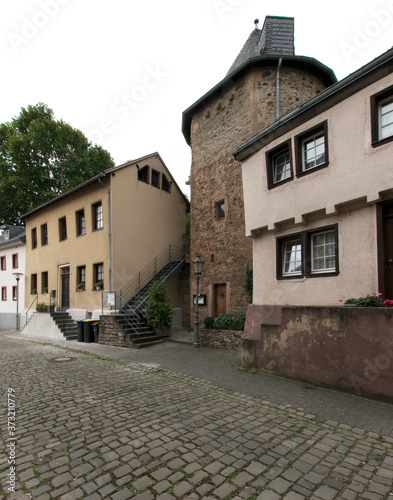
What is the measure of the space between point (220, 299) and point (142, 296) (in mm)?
4186

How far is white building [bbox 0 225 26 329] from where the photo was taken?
23.9 metres

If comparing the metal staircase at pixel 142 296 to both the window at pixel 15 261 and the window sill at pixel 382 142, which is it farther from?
the window at pixel 15 261

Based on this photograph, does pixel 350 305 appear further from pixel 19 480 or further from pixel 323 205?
pixel 19 480

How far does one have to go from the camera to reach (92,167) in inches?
1231

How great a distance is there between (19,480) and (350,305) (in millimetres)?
5545

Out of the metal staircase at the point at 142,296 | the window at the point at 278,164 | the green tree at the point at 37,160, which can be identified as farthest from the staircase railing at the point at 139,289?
the green tree at the point at 37,160

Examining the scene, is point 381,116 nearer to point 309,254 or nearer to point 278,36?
point 309,254

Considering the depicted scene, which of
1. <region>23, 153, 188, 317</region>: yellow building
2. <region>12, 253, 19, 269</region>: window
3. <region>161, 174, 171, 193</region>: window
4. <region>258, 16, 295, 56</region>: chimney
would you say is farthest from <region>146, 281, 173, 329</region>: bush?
<region>12, 253, 19, 269</region>: window

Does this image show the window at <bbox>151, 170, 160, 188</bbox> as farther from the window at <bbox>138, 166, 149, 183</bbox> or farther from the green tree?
the green tree

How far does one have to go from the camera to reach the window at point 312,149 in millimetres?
7210

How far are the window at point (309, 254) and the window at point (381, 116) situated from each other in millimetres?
2002

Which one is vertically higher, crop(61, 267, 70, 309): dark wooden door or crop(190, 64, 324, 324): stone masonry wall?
crop(190, 64, 324, 324): stone masonry wall

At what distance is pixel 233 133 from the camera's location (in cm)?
1468

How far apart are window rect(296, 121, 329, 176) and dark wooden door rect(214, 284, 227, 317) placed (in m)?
7.93
